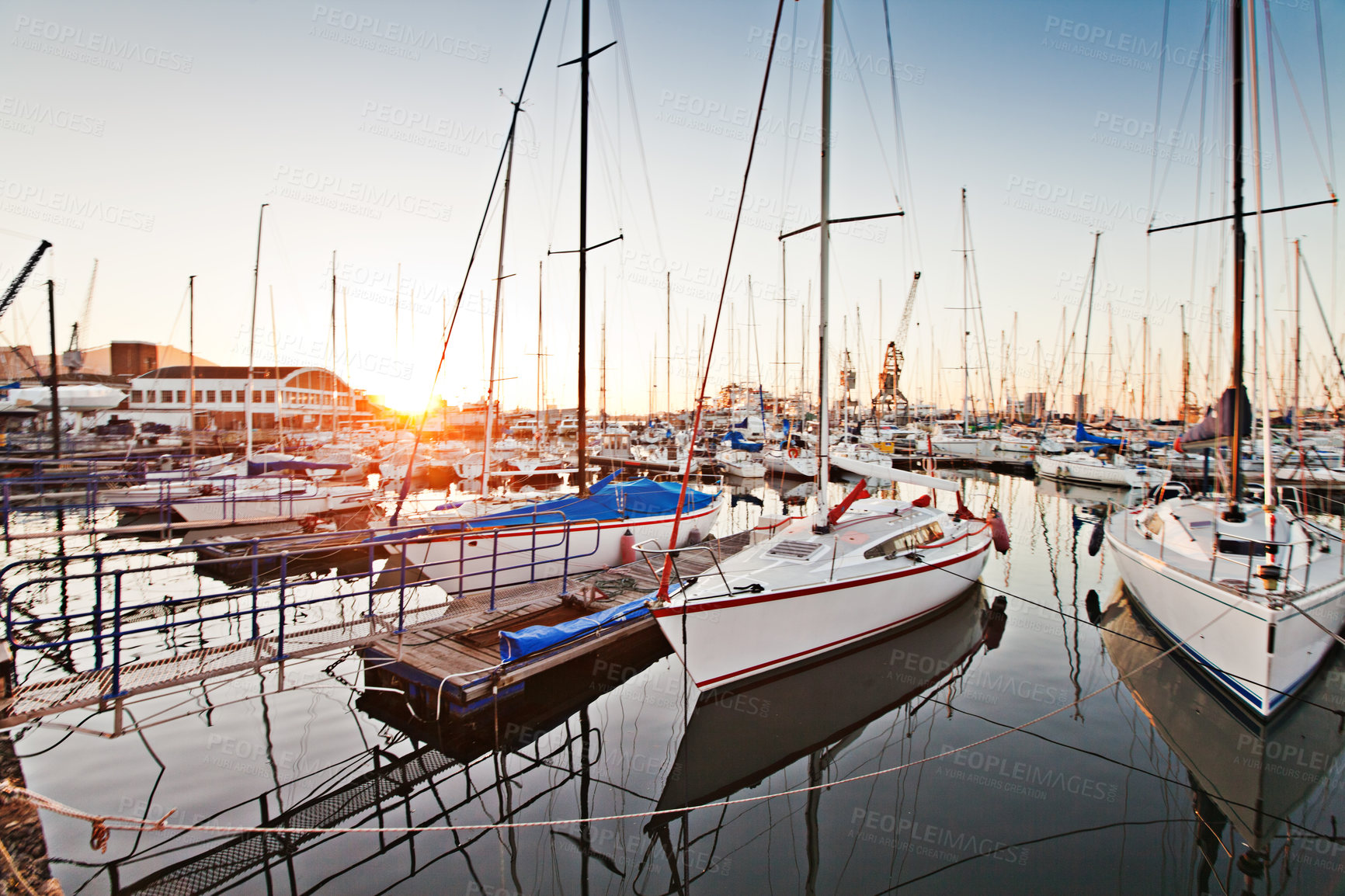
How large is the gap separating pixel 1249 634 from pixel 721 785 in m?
6.92

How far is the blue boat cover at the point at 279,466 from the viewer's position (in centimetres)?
2323

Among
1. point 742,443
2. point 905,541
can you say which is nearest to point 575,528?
point 905,541

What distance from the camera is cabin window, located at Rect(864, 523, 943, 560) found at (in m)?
9.62

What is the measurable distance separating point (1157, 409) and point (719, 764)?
5817 centimetres

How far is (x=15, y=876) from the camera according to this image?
3.99 meters

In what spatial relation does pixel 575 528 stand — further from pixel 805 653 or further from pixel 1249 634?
pixel 1249 634

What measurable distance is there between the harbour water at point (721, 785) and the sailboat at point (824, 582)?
2.37ft

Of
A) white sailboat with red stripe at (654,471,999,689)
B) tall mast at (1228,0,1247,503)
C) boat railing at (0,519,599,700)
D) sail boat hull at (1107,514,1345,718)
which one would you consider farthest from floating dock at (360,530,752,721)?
tall mast at (1228,0,1247,503)

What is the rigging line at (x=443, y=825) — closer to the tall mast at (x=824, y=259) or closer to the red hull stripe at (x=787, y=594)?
the red hull stripe at (x=787, y=594)

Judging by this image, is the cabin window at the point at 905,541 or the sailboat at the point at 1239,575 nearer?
the sailboat at the point at 1239,575

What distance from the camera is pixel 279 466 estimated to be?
23.8m

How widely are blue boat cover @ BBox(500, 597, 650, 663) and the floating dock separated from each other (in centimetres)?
8

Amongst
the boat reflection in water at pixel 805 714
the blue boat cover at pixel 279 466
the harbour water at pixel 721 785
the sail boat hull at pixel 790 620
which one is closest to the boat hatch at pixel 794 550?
the sail boat hull at pixel 790 620

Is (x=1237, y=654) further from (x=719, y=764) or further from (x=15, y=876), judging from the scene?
(x=15, y=876)
